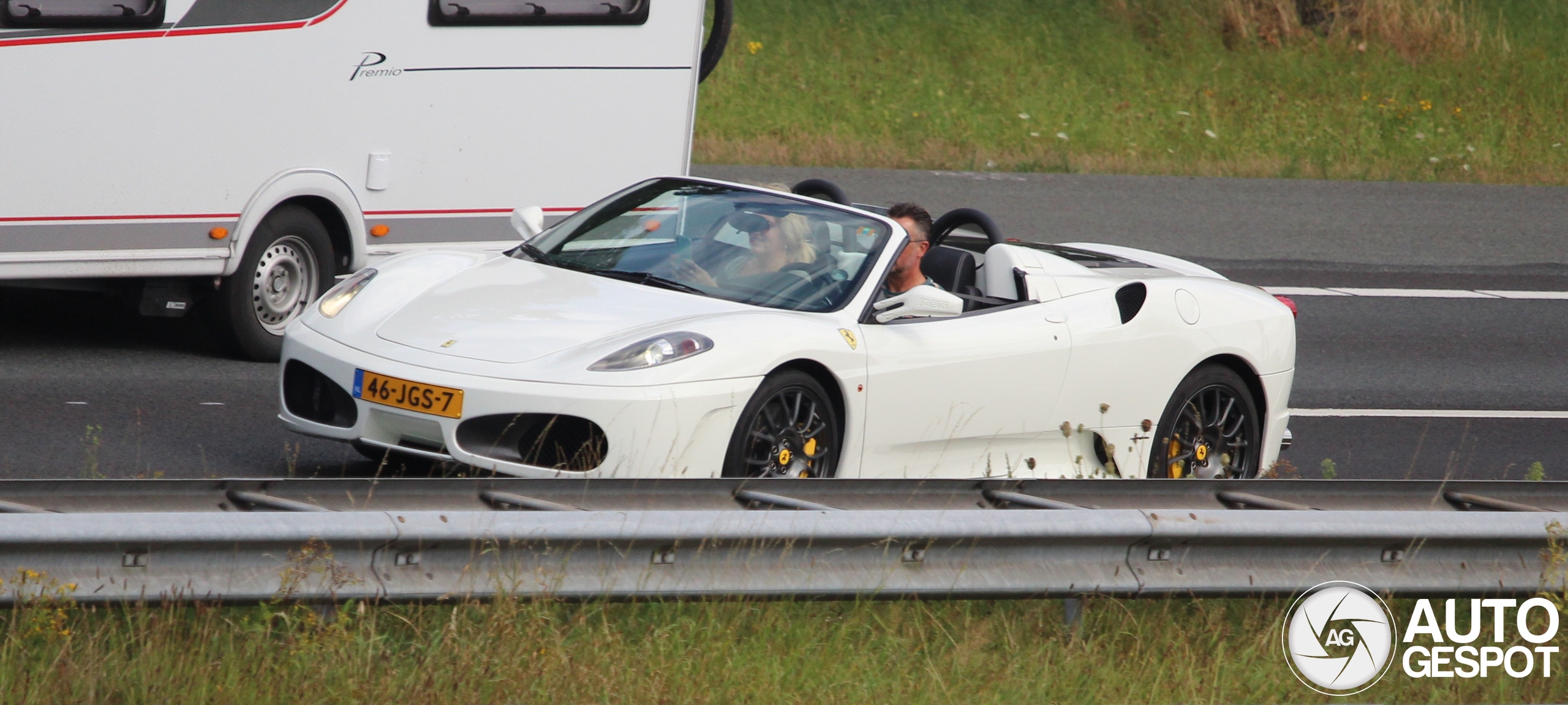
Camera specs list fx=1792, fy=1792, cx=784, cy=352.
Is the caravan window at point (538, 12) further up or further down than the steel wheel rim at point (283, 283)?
further up

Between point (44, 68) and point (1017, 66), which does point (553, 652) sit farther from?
point (1017, 66)

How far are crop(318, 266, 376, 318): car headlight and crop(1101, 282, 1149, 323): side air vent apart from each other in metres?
3.02

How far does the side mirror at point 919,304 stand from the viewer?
264 inches

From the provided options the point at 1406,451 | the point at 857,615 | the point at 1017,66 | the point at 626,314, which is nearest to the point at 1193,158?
the point at 1017,66

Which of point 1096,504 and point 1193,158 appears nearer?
point 1096,504

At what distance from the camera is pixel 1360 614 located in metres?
5.24

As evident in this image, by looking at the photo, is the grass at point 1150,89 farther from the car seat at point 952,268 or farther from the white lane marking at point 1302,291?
the car seat at point 952,268

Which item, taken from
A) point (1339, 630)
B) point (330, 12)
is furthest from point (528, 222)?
point (1339, 630)

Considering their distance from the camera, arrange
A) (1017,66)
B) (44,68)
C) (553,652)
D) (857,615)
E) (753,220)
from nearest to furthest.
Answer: (553,652) < (857,615) < (753,220) < (44,68) < (1017,66)

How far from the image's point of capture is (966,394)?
688 centimetres

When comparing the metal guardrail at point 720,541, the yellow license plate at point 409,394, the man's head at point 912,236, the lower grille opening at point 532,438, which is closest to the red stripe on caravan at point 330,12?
the man's head at point 912,236

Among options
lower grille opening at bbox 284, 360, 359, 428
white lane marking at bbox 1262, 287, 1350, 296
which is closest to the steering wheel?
lower grille opening at bbox 284, 360, 359, 428

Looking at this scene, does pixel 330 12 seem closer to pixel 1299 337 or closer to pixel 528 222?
pixel 528 222

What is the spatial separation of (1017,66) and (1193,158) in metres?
4.15
